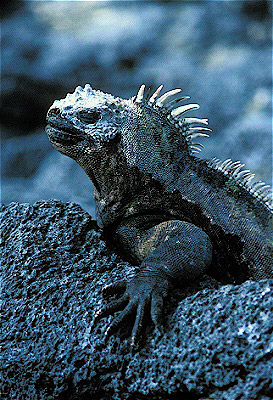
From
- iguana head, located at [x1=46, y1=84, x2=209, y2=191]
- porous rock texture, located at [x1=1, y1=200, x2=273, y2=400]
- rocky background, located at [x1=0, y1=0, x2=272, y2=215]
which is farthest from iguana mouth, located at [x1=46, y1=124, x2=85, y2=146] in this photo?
rocky background, located at [x1=0, y1=0, x2=272, y2=215]

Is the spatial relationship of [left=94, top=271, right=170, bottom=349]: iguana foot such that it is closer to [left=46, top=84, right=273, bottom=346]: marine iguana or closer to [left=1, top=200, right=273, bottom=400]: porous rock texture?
[left=1, top=200, right=273, bottom=400]: porous rock texture

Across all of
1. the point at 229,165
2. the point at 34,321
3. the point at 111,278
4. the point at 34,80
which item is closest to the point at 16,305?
the point at 34,321

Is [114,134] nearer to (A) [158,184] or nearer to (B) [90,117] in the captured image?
(B) [90,117]

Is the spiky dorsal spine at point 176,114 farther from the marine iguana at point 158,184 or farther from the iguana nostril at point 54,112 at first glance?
the iguana nostril at point 54,112

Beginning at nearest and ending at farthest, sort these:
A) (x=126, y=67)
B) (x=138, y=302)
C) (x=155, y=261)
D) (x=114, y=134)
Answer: (x=138, y=302) < (x=155, y=261) < (x=114, y=134) < (x=126, y=67)

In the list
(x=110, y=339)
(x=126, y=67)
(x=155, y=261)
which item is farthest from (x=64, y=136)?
(x=126, y=67)

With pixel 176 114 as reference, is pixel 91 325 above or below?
below

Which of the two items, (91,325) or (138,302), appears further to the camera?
(91,325)
